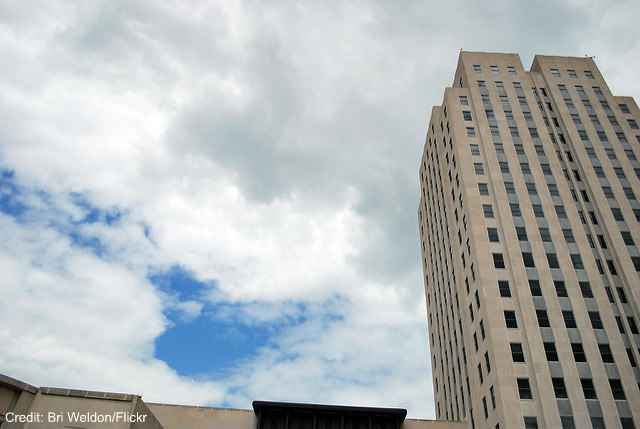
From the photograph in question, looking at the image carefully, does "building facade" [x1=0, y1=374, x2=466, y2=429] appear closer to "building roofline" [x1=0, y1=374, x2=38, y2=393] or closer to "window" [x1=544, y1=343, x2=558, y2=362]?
"building roofline" [x1=0, y1=374, x2=38, y2=393]

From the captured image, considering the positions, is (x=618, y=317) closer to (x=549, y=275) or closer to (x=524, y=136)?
(x=549, y=275)

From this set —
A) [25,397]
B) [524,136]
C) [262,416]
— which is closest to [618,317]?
[524,136]

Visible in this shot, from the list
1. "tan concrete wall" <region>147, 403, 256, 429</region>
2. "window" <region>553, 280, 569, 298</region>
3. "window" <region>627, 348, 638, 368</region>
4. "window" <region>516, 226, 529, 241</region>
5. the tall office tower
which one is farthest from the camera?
"window" <region>516, 226, 529, 241</region>

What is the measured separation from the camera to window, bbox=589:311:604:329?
165 feet

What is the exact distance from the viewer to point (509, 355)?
4775cm

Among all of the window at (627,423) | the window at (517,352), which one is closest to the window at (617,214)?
the window at (517,352)

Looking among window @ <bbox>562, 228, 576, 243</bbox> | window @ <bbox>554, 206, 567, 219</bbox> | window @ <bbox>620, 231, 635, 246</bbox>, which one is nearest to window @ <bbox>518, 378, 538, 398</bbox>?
window @ <bbox>562, 228, 576, 243</bbox>

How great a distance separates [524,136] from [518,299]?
26082mm

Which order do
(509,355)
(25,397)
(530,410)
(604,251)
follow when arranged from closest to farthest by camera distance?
1. (25,397)
2. (530,410)
3. (509,355)
4. (604,251)

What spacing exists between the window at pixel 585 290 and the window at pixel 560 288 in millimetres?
2044

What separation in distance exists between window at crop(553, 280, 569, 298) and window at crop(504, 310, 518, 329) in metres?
5.96

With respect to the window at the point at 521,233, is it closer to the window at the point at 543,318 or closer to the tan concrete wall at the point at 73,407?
the window at the point at 543,318

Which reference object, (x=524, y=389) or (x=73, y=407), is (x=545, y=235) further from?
(x=73, y=407)

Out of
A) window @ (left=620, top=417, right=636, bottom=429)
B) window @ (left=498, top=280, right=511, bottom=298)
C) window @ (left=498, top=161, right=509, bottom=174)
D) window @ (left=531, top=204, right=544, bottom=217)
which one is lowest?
window @ (left=620, top=417, right=636, bottom=429)
